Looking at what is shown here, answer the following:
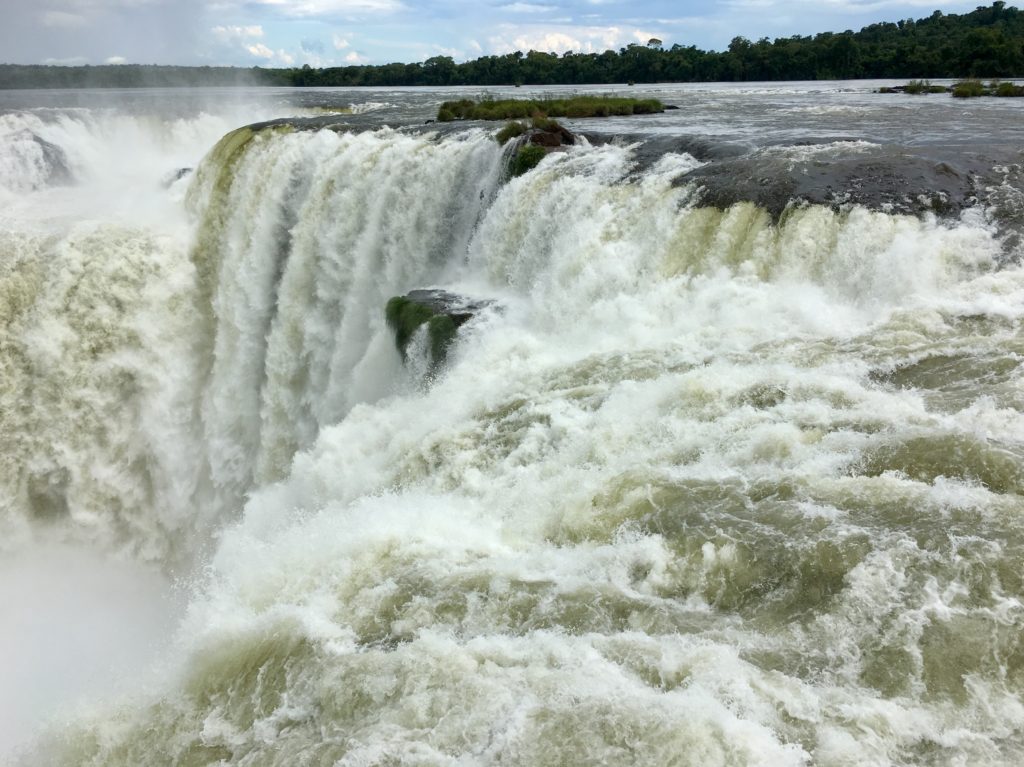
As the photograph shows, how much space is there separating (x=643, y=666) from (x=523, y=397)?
3620 millimetres

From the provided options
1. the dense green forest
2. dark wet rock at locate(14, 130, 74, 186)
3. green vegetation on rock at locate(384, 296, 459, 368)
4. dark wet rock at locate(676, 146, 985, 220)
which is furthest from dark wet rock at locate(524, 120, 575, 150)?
the dense green forest

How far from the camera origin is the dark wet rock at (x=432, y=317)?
30.3 feet

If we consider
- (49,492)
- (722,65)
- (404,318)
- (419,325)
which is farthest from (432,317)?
(722,65)

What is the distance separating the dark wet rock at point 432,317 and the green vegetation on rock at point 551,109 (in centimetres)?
1027

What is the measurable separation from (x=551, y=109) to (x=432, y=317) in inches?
510

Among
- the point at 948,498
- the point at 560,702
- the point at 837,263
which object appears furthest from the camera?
the point at 837,263

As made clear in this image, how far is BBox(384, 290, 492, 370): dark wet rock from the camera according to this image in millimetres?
9242

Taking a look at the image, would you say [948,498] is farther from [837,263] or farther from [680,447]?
[837,263]

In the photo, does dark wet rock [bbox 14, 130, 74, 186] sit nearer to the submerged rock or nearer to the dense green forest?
the submerged rock

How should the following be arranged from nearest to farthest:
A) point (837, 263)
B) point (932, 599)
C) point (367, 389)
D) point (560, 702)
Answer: point (560, 702)
point (932, 599)
point (837, 263)
point (367, 389)

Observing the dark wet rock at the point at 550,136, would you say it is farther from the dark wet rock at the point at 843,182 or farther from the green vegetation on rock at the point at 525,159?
the dark wet rock at the point at 843,182

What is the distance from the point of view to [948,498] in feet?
15.4

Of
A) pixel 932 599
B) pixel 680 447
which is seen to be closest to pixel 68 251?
pixel 680 447

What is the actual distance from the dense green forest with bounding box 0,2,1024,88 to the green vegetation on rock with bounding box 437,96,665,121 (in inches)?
965
